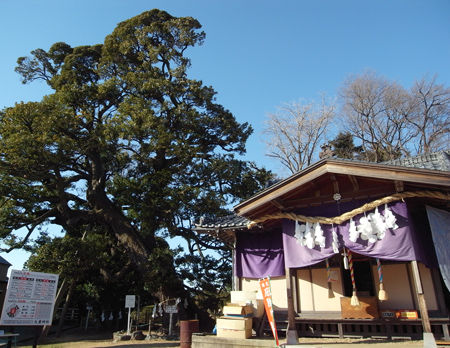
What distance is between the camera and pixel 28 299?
776 centimetres

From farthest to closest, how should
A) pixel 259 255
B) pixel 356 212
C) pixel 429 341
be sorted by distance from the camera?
1. pixel 259 255
2. pixel 356 212
3. pixel 429 341

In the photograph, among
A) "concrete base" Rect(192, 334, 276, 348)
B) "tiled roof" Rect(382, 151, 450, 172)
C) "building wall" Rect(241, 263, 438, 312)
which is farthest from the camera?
"tiled roof" Rect(382, 151, 450, 172)

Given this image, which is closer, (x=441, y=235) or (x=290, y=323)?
(x=441, y=235)

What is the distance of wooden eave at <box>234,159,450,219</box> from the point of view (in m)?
6.93

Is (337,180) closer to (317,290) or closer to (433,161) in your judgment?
(433,161)

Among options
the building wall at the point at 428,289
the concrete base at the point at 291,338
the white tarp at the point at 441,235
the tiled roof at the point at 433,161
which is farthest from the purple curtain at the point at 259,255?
the tiled roof at the point at 433,161

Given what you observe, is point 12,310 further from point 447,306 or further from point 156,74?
point 156,74

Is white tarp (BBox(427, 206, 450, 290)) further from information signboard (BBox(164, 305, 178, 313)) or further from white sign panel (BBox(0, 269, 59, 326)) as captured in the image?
information signboard (BBox(164, 305, 178, 313))

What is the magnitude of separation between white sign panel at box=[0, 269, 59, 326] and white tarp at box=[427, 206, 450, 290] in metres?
9.43

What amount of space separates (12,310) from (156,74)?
1388 cm

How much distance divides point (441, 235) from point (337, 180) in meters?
2.60

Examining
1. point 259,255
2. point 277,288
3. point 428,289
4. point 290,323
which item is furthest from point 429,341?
point 259,255

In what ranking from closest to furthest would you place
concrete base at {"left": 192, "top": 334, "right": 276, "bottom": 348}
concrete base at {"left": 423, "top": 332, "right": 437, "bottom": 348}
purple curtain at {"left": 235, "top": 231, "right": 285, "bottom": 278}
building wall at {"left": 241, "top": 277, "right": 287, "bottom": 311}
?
concrete base at {"left": 423, "top": 332, "right": 437, "bottom": 348} < concrete base at {"left": 192, "top": 334, "right": 276, "bottom": 348} < building wall at {"left": 241, "top": 277, "right": 287, "bottom": 311} < purple curtain at {"left": 235, "top": 231, "right": 285, "bottom": 278}

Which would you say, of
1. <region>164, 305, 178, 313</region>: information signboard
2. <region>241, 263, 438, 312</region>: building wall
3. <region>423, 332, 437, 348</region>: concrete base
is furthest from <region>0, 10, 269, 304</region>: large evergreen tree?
<region>423, 332, 437, 348</region>: concrete base
